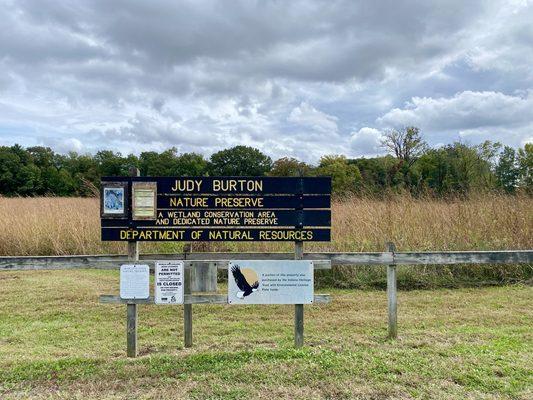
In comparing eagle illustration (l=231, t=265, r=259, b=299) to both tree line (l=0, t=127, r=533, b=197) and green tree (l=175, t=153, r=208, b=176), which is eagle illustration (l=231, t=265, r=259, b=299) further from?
green tree (l=175, t=153, r=208, b=176)

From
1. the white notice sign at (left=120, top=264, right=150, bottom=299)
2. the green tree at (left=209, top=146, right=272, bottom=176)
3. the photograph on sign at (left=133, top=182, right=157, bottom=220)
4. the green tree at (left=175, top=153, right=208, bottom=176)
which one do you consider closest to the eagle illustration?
the white notice sign at (left=120, top=264, right=150, bottom=299)

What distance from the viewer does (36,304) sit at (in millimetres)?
7008

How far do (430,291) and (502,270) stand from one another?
5.66ft

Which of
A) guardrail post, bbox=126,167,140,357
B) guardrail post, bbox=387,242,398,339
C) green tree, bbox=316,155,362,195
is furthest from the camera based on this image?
green tree, bbox=316,155,362,195

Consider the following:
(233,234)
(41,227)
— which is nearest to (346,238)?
(233,234)

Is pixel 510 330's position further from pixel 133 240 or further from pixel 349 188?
pixel 349 188

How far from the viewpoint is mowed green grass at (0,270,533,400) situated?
362cm

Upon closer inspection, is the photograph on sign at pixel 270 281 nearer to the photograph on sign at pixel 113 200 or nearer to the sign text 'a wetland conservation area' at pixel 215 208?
the sign text 'a wetland conservation area' at pixel 215 208

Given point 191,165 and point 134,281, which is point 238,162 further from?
point 134,281

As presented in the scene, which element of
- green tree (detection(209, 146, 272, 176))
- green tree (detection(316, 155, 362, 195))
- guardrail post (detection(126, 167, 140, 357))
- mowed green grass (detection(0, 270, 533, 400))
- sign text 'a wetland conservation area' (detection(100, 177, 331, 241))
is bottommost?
mowed green grass (detection(0, 270, 533, 400))

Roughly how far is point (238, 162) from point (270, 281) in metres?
66.4

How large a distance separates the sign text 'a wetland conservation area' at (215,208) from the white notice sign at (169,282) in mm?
296

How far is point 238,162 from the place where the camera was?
7062cm

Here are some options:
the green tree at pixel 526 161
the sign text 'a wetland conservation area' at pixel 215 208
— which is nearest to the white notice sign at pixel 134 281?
the sign text 'a wetland conservation area' at pixel 215 208
